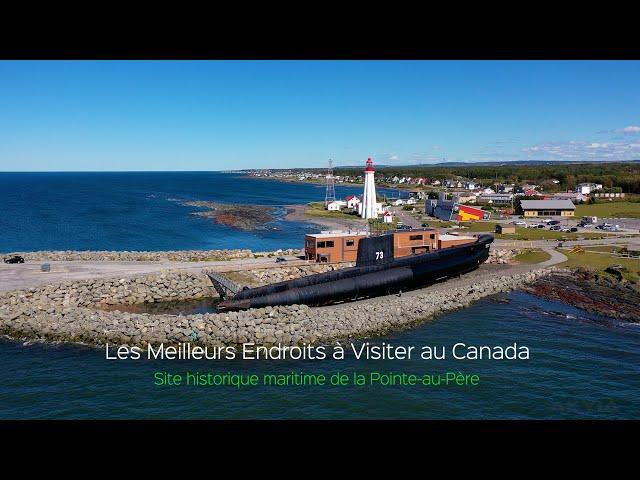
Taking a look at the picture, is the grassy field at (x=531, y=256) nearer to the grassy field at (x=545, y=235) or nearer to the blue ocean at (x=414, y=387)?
the grassy field at (x=545, y=235)

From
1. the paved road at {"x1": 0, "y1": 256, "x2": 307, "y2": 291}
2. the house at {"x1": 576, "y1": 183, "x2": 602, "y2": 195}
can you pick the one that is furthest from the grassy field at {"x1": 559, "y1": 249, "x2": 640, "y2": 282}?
the house at {"x1": 576, "y1": 183, "x2": 602, "y2": 195}

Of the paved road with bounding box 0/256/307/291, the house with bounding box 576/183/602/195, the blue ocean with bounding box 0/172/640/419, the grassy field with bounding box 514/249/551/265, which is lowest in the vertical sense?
the blue ocean with bounding box 0/172/640/419

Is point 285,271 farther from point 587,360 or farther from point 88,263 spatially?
point 587,360

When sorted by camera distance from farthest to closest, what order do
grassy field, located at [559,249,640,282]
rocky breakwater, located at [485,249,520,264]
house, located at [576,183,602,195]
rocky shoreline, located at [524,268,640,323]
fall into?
house, located at [576,183,602,195] → rocky breakwater, located at [485,249,520,264] → grassy field, located at [559,249,640,282] → rocky shoreline, located at [524,268,640,323]

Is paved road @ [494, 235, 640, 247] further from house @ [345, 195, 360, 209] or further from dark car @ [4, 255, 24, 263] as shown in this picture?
dark car @ [4, 255, 24, 263]

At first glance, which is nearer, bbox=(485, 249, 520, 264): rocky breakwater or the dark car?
the dark car

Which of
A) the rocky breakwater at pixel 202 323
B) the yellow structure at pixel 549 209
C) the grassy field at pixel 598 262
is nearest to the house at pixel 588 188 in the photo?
the yellow structure at pixel 549 209
